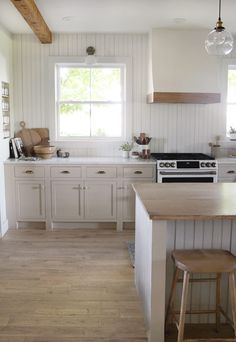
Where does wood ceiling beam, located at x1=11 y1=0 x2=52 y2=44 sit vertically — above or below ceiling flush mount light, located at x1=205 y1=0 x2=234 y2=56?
above

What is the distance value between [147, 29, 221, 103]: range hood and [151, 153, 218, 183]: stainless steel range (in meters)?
0.75

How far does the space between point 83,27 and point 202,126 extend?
2.04 meters

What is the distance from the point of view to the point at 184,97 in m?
4.89

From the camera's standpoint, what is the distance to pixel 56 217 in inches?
198

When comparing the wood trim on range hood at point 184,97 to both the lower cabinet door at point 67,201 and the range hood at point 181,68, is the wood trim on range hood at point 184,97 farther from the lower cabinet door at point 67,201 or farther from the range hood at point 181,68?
the lower cabinet door at point 67,201

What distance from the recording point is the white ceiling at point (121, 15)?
3828 millimetres

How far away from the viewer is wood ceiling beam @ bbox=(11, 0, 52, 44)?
345 cm

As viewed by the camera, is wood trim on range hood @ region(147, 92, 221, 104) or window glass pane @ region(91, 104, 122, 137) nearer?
wood trim on range hood @ region(147, 92, 221, 104)

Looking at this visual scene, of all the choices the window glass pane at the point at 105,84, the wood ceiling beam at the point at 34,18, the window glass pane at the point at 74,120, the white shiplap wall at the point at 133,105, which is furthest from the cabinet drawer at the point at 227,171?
the wood ceiling beam at the point at 34,18

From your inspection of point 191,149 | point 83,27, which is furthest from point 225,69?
point 83,27

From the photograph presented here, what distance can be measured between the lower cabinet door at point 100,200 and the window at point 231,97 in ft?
6.37

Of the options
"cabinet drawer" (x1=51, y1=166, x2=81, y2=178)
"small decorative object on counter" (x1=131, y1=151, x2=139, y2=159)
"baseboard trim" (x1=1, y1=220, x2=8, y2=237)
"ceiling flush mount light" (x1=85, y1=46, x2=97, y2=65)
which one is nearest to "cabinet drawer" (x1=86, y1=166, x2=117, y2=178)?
"cabinet drawer" (x1=51, y1=166, x2=81, y2=178)

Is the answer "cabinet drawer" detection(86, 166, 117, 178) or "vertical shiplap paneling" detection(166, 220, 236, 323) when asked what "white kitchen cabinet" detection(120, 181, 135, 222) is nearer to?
"cabinet drawer" detection(86, 166, 117, 178)

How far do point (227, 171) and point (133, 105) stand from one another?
1.53m
